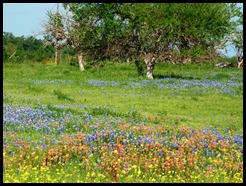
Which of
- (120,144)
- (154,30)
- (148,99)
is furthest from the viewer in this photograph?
(154,30)

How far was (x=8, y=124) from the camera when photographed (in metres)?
10.9

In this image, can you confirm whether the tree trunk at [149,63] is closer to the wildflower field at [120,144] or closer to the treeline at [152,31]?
the treeline at [152,31]

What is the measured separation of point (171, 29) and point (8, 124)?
1938 cm

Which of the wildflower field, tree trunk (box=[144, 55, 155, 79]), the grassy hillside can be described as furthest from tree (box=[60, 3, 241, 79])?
the wildflower field

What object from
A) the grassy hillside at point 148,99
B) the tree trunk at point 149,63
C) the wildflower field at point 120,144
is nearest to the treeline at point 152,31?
the tree trunk at point 149,63

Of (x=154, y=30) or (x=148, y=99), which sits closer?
(x=148, y=99)

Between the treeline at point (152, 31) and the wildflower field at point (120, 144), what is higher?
the treeline at point (152, 31)

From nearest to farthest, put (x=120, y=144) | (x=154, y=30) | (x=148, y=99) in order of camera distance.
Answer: (x=120, y=144), (x=148, y=99), (x=154, y=30)

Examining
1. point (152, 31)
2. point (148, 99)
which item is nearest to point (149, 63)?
point (152, 31)

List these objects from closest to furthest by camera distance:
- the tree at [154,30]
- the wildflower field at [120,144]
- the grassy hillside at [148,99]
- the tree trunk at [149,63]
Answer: the wildflower field at [120,144] < the grassy hillside at [148,99] < the tree at [154,30] < the tree trunk at [149,63]

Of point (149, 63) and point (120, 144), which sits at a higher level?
point (149, 63)

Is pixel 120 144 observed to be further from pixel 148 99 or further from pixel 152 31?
pixel 152 31


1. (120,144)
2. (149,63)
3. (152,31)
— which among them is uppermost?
(152,31)

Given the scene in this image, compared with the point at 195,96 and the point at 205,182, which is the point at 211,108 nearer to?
the point at 195,96
